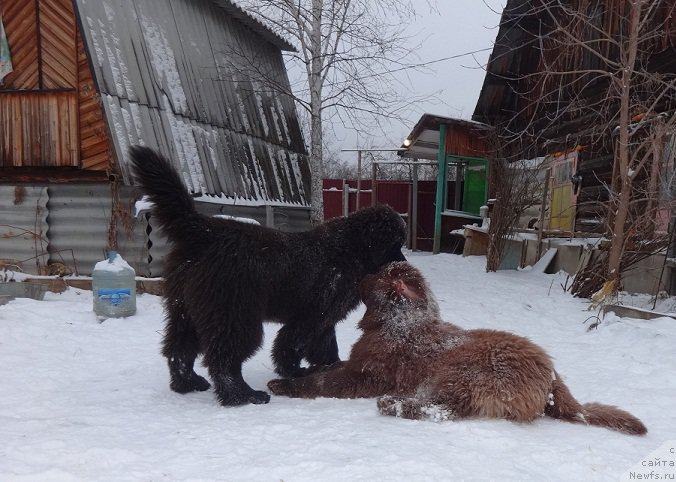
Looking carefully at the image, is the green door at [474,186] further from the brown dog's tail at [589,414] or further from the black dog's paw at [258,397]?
the black dog's paw at [258,397]

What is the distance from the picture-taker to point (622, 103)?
611 cm

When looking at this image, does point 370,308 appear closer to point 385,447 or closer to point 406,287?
point 406,287

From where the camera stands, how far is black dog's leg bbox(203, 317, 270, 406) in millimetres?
3164

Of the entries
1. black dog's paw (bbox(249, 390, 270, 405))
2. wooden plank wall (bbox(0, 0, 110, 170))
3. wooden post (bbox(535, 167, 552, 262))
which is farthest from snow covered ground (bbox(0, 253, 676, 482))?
wooden post (bbox(535, 167, 552, 262))

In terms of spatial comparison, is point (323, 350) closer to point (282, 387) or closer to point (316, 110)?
point (282, 387)

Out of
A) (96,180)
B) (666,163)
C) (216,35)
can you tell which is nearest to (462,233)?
(666,163)

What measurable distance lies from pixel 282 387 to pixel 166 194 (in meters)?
1.55

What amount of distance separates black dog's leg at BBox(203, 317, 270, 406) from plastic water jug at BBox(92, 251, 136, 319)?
306 centimetres

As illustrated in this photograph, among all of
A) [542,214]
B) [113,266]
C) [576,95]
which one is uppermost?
[576,95]

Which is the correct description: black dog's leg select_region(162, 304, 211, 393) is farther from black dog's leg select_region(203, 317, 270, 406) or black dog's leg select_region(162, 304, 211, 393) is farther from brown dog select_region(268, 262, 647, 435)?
brown dog select_region(268, 262, 647, 435)

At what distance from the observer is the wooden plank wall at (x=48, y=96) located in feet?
22.7

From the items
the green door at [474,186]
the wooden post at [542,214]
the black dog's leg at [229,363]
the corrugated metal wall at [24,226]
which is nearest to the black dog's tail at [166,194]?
the black dog's leg at [229,363]

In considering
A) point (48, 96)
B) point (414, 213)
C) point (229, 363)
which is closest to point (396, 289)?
point (229, 363)

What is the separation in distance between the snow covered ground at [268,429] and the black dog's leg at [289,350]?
0.22 meters
